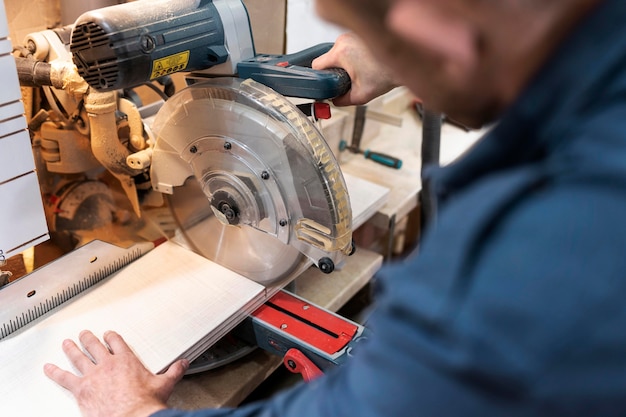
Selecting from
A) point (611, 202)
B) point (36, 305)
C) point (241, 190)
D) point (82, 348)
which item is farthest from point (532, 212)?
Answer: point (36, 305)

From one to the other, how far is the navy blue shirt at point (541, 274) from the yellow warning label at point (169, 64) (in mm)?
712

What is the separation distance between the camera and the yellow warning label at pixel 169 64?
3.29 ft

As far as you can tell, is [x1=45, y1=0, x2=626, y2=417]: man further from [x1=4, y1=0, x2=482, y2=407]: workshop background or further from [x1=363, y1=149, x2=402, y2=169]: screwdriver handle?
[x1=363, y1=149, x2=402, y2=169]: screwdriver handle

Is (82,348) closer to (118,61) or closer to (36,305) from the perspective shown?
(36,305)

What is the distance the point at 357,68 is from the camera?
1.10 meters

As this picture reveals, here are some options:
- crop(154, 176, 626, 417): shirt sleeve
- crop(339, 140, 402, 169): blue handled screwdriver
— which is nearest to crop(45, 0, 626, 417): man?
crop(154, 176, 626, 417): shirt sleeve

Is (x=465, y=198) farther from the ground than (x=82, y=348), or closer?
farther from the ground

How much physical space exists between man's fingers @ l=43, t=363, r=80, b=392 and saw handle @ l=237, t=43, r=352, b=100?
0.59 meters

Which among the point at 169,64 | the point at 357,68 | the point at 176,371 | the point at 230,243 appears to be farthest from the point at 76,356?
the point at 357,68

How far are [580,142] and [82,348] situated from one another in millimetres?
892

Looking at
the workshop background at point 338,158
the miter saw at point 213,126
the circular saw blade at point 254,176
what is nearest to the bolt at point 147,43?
the miter saw at point 213,126

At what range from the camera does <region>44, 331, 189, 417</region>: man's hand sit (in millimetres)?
856

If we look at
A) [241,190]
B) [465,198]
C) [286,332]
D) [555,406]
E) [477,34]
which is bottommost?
[286,332]

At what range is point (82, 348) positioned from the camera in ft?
3.33
